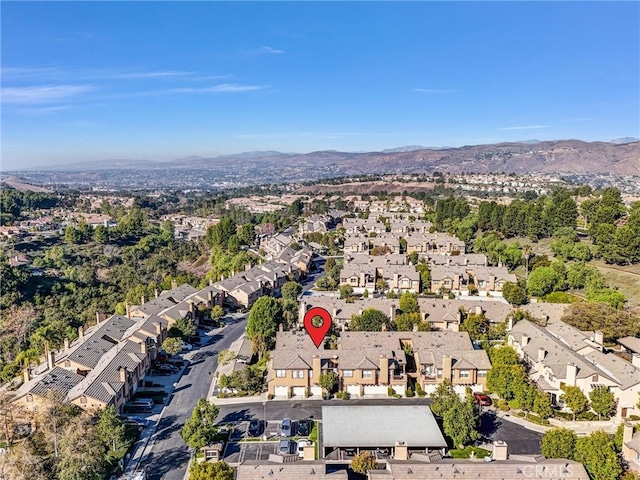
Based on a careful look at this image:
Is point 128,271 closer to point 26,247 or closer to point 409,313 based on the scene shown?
point 26,247

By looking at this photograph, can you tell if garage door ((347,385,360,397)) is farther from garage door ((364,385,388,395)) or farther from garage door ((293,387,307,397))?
garage door ((293,387,307,397))

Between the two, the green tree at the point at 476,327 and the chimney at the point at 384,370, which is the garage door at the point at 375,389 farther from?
the green tree at the point at 476,327

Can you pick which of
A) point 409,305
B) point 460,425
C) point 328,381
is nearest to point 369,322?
point 409,305

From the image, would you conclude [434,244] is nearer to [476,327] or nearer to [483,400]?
[476,327]

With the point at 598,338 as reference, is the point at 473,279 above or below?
below

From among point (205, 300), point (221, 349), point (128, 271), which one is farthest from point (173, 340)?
point (128, 271)

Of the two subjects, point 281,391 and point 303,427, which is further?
point 281,391

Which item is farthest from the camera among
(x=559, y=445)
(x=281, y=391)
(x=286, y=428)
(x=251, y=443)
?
(x=281, y=391)

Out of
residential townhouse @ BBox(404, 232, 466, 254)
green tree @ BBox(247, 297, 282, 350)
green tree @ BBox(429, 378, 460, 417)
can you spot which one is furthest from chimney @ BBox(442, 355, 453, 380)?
residential townhouse @ BBox(404, 232, 466, 254)
